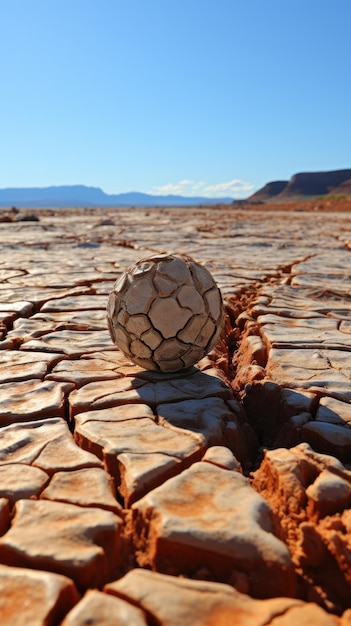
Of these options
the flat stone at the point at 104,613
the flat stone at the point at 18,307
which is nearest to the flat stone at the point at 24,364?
the flat stone at the point at 18,307

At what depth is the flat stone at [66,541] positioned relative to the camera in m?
1.05

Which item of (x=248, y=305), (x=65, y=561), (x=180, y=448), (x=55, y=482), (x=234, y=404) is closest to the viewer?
(x=65, y=561)

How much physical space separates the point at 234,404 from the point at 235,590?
90 cm

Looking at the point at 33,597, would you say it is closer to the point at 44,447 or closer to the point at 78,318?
the point at 44,447

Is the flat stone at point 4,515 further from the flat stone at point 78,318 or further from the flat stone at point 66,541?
the flat stone at point 78,318

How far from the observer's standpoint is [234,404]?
1.88 meters

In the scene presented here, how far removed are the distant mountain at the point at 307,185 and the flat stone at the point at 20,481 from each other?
209 ft

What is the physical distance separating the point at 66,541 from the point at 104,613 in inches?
8.5

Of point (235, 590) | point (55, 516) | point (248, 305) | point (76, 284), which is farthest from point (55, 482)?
point (76, 284)

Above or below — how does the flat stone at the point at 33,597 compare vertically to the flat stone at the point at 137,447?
below

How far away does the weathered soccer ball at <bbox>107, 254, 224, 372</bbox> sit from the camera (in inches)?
78.7

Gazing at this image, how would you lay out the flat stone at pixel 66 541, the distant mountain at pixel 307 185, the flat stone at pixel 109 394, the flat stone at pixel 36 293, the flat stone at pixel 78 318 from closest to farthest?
the flat stone at pixel 66 541 → the flat stone at pixel 109 394 → the flat stone at pixel 78 318 → the flat stone at pixel 36 293 → the distant mountain at pixel 307 185

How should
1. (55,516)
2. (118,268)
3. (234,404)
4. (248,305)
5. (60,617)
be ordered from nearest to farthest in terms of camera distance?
1. (60,617)
2. (55,516)
3. (234,404)
4. (248,305)
5. (118,268)

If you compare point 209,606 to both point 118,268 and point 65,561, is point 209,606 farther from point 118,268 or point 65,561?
point 118,268
